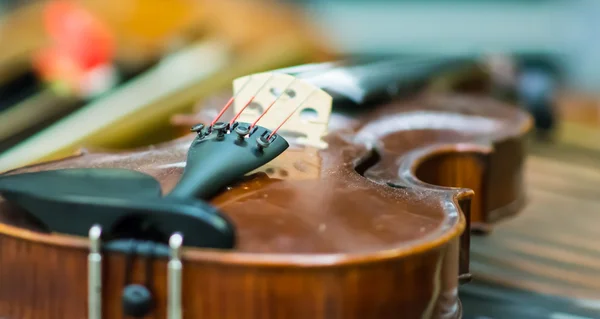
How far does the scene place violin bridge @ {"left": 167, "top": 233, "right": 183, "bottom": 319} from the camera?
775 millimetres

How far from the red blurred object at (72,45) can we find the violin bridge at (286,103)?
5.15 ft

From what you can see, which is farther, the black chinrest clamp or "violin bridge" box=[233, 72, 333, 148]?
"violin bridge" box=[233, 72, 333, 148]

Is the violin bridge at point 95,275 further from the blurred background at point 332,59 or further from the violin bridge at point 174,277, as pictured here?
the blurred background at point 332,59

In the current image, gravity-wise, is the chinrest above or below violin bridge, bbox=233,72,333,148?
below

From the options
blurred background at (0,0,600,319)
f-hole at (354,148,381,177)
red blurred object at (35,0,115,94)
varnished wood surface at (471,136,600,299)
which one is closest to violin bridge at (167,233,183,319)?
f-hole at (354,148,381,177)

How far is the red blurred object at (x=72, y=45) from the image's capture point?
8.72 feet

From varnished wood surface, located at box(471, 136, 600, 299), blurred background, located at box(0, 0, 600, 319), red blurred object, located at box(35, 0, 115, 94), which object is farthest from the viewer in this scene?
red blurred object, located at box(35, 0, 115, 94)

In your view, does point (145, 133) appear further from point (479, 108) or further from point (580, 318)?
point (580, 318)

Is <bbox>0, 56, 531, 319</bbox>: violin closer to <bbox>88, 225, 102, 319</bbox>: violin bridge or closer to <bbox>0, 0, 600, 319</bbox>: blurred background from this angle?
<bbox>88, 225, 102, 319</bbox>: violin bridge

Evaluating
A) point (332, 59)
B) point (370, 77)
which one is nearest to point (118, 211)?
point (370, 77)

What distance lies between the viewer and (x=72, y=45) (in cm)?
279

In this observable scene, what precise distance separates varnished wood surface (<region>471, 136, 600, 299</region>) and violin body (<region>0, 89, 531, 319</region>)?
328mm

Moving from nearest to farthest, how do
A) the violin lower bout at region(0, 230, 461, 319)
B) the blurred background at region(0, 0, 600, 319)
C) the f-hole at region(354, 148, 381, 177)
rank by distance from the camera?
the violin lower bout at region(0, 230, 461, 319), the f-hole at region(354, 148, 381, 177), the blurred background at region(0, 0, 600, 319)

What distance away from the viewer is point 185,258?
0.78 m
